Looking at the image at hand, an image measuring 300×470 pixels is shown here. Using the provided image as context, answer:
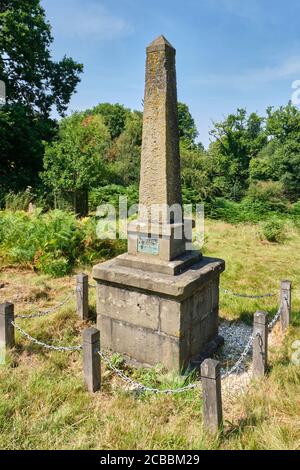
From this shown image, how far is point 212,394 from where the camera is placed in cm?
303

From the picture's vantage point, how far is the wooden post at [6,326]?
179 inches

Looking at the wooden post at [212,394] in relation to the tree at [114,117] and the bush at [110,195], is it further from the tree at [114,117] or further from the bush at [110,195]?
the tree at [114,117]

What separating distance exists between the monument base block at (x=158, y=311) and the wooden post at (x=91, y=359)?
94 cm

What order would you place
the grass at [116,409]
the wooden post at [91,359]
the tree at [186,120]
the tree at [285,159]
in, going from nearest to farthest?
the grass at [116,409] < the wooden post at [91,359] < the tree at [285,159] < the tree at [186,120]

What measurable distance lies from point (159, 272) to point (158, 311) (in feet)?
1.68

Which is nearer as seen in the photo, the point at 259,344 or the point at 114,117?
the point at 259,344

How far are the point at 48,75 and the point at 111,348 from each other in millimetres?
18853

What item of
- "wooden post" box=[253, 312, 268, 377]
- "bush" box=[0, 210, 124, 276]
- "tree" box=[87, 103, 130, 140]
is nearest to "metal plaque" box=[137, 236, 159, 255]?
"wooden post" box=[253, 312, 268, 377]

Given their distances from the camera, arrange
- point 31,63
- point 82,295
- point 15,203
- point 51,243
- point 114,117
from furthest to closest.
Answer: point 114,117, point 31,63, point 15,203, point 51,243, point 82,295

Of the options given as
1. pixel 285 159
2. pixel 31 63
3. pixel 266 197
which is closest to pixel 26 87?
pixel 31 63

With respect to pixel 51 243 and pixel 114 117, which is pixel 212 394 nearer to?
pixel 51 243

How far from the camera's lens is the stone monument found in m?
4.37

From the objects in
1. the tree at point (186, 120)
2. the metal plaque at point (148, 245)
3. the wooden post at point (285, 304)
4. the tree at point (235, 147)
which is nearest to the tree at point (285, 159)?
the tree at point (235, 147)

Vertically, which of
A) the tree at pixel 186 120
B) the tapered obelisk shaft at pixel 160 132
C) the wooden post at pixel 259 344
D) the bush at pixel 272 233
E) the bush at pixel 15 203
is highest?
the tree at pixel 186 120
